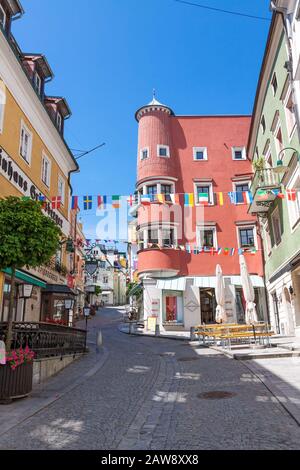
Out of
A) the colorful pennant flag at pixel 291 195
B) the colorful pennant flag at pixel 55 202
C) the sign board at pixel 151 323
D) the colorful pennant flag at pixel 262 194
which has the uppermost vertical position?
the colorful pennant flag at pixel 262 194

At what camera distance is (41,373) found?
389 inches

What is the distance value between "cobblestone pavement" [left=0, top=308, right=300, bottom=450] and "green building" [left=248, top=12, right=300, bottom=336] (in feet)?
28.5

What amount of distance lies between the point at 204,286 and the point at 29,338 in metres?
18.3

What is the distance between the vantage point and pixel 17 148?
47.0 feet

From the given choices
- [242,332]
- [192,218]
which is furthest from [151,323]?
[242,332]

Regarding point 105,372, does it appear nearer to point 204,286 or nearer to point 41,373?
point 41,373

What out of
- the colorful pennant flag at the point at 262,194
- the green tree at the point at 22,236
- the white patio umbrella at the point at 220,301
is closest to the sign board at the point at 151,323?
the white patio umbrella at the point at 220,301

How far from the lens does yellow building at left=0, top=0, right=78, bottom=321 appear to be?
13289 mm

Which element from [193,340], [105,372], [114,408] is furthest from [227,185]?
[114,408]

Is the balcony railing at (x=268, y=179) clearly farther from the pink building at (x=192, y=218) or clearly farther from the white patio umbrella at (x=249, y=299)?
the pink building at (x=192, y=218)

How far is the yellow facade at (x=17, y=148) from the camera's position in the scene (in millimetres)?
13211

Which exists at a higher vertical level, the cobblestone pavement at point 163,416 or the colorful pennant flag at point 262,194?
the colorful pennant flag at point 262,194

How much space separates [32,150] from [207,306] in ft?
57.1

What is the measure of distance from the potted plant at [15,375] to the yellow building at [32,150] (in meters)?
5.41
